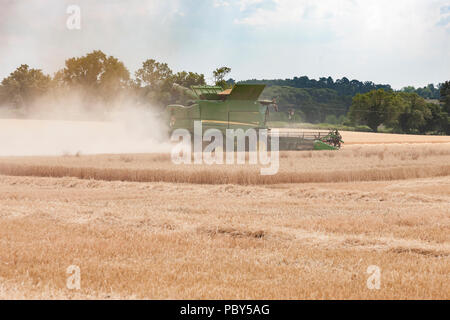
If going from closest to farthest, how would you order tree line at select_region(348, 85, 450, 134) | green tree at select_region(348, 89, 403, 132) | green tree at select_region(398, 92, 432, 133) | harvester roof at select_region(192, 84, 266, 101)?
harvester roof at select_region(192, 84, 266, 101)
green tree at select_region(348, 89, 403, 132)
tree line at select_region(348, 85, 450, 134)
green tree at select_region(398, 92, 432, 133)

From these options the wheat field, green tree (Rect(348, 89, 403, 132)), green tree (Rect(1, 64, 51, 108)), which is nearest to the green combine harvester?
the wheat field

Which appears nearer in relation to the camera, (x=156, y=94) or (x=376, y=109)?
(x=156, y=94)

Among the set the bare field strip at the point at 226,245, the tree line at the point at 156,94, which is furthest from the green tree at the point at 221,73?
the bare field strip at the point at 226,245

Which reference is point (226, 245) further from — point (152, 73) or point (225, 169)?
point (152, 73)

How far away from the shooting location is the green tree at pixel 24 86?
44.6m

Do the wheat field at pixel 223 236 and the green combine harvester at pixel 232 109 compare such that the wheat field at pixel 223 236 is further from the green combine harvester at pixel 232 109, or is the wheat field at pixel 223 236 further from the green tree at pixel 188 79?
the green tree at pixel 188 79

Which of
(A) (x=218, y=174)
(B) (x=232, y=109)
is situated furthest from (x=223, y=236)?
(B) (x=232, y=109)

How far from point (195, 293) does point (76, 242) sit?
305 cm

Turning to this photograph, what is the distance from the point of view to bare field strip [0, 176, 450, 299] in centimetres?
574

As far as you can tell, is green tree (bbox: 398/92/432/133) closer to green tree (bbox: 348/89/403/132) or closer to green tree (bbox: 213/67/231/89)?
green tree (bbox: 348/89/403/132)

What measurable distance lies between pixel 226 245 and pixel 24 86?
41867 mm

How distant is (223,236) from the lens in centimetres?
855

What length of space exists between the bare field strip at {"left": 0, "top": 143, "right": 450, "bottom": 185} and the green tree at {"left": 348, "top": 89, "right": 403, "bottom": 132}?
29.1m

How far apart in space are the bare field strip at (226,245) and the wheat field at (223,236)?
0.07 feet
